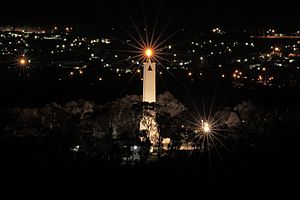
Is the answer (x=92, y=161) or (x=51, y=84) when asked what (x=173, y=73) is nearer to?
(x=51, y=84)

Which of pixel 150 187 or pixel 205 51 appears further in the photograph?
pixel 205 51

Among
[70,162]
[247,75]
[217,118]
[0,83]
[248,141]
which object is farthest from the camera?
[247,75]

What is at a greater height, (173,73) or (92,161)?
(173,73)

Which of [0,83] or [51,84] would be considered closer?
[0,83]

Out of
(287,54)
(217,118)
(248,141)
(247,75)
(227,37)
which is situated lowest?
(248,141)

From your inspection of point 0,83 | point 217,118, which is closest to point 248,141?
point 217,118

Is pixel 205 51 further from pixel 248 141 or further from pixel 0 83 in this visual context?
pixel 248 141

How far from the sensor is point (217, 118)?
11.3 meters

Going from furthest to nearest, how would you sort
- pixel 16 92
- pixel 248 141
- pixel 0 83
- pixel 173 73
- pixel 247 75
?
1. pixel 173 73
2. pixel 247 75
3. pixel 0 83
4. pixel 16 92
5. pixel 248 141

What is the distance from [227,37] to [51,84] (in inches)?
1320

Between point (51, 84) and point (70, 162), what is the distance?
18596 millimetres

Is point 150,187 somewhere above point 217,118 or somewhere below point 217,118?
below

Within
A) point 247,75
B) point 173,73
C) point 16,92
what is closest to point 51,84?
point 16,92

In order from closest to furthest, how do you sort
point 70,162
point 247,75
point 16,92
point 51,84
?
point 70,162
point 16,92
point 51,84
point 247,75
